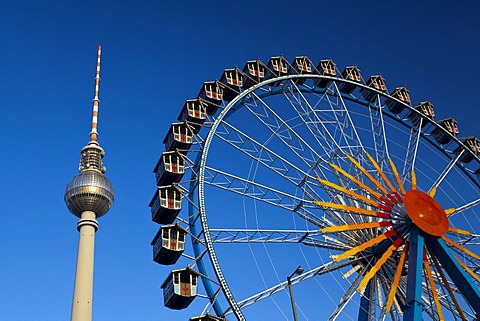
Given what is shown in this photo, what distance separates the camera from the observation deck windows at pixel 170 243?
27141 mm

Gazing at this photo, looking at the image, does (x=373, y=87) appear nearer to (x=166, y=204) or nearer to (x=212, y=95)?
(x=212, y=95)

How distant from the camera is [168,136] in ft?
105

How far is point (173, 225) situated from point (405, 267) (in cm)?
967

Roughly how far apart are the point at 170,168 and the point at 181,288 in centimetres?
562

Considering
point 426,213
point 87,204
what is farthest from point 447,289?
point 87,204

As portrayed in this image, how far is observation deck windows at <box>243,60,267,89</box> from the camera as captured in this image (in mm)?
34844

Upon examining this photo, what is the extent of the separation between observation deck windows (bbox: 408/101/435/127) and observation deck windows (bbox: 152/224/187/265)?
17488 millimetres

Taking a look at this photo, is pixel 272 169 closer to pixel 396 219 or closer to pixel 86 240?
pixel 396 219

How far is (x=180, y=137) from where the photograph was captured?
31281 millimetres

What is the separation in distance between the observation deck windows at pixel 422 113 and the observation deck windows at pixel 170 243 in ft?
57.4

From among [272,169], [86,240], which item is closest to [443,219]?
[272,169]

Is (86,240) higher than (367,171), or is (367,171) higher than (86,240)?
(86,240)

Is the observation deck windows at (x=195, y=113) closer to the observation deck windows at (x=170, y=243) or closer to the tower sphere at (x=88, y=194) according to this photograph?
the observation deck windows at (x=170, y=243)

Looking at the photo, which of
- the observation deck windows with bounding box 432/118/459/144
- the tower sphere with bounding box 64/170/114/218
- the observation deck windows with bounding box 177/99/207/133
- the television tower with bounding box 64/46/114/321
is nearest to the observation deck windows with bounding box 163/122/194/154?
the observation deck windows with bounding box 177/99/207/133
